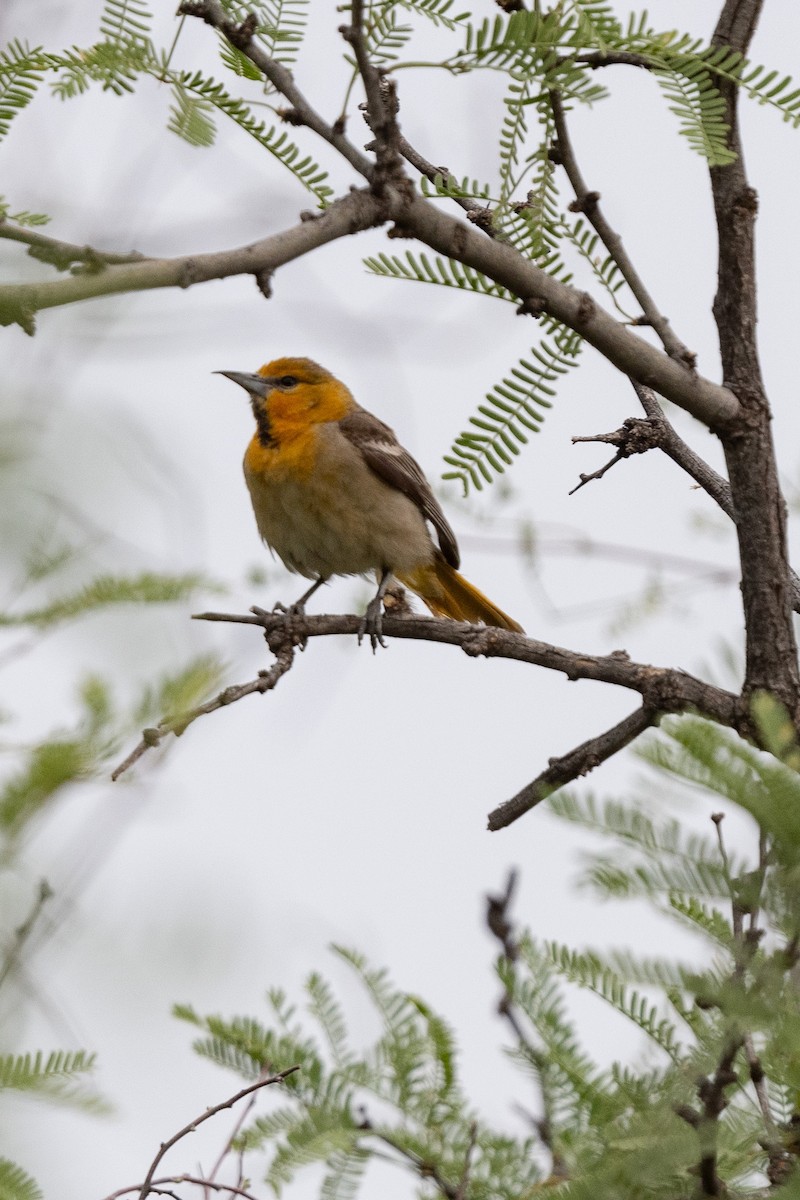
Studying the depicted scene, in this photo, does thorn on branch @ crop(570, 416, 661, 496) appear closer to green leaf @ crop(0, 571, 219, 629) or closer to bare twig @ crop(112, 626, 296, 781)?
bare twig @ crop(112, 626, 296, 781)

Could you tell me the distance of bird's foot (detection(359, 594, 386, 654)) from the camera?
153 inches

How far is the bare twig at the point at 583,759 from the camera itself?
3.01 m

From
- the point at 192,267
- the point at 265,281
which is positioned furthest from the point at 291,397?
the point at 192,267

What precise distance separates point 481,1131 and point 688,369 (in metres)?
1.71

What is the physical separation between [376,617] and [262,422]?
1732 mm

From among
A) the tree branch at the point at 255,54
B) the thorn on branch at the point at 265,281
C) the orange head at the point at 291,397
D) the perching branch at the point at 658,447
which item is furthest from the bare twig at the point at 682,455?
the orange head at the point at 291,397

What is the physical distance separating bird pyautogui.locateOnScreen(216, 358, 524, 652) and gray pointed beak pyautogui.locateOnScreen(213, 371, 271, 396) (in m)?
0.07

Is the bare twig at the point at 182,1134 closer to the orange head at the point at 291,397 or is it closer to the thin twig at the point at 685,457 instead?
the thin twig at the point at 685,457

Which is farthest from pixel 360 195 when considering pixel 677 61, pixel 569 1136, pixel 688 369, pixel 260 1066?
pixel 260 1066

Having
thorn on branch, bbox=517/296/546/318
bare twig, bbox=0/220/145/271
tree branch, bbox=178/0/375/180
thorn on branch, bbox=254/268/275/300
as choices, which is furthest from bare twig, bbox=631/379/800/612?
bare twig, bbox=0/220/145/271

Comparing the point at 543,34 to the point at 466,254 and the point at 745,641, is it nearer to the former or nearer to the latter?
the point at 466,254

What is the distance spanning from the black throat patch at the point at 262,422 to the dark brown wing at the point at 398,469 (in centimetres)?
28

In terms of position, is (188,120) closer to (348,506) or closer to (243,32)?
(243,32)

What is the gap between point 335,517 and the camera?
500 cm
